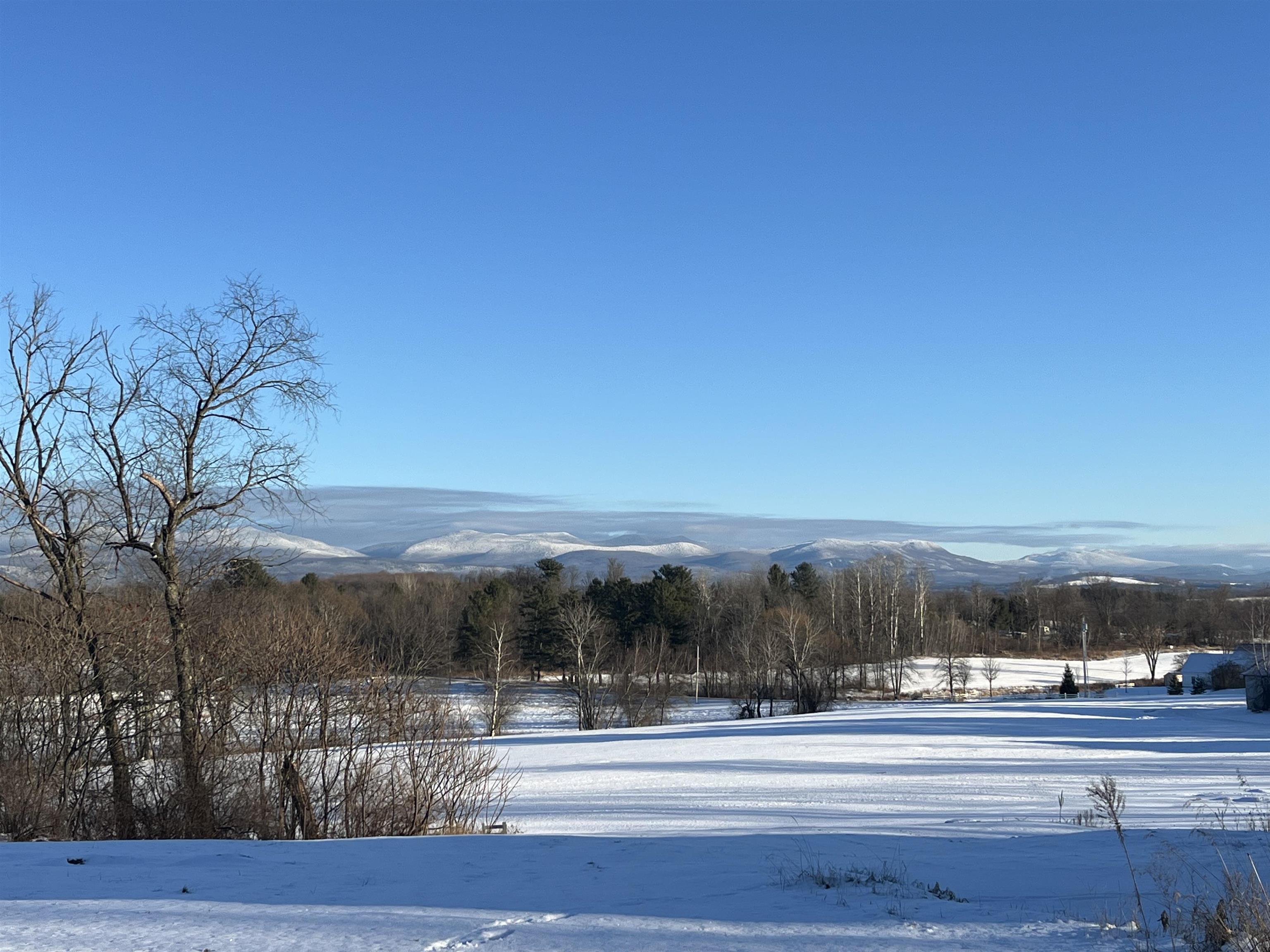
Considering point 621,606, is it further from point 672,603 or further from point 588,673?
point 588,673

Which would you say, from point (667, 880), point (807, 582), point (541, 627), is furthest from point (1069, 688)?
point (667, 880)

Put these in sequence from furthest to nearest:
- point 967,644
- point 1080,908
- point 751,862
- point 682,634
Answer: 1. point 967,644
2. point 682,634
3. point 751,862
4. point 1080,908

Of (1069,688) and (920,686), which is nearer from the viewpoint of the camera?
(1069,688)

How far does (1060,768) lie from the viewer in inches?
834

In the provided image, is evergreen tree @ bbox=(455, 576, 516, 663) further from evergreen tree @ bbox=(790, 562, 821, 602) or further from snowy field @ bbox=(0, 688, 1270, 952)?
snowy field @ bbox=(0, 688, 1270, 952)

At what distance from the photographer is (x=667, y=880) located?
24.6ft

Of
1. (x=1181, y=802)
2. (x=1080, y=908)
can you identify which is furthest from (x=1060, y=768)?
(x=1080, y=908)

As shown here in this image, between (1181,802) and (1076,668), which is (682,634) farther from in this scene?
(1181,802)

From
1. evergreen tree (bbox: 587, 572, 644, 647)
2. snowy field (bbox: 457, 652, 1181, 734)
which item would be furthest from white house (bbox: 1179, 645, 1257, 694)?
evergreen tree (bbox: 587, 572, 644, 647)

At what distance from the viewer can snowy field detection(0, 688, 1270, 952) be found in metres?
5.69

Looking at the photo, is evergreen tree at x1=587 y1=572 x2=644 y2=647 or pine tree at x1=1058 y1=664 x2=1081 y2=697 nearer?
pine tree at x1=1058 y1=664 x2=1081 y2=697

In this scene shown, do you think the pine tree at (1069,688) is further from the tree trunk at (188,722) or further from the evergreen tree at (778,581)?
the tree trunk at (188,722)

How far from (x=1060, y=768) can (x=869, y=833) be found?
12094mm

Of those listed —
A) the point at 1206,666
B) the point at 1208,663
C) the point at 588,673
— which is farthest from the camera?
the point at 1208,663
